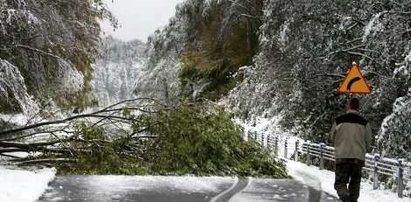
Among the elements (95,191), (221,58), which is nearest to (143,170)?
(95,191)

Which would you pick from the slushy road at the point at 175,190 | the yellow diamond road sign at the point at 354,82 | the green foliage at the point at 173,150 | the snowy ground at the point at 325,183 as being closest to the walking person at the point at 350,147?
the slushy road at the point at 175,190

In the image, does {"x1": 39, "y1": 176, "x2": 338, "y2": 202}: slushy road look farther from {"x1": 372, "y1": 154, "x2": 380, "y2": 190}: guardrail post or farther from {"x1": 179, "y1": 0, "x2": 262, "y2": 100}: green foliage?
{"x1": 179, "y1": 0, "x2": 262, "y2": 100}: green foliage

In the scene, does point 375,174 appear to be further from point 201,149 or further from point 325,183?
point 201,149

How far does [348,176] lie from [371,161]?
4098 mm

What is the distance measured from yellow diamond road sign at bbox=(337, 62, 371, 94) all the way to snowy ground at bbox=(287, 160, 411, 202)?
2288 millimetres

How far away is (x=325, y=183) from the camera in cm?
1483

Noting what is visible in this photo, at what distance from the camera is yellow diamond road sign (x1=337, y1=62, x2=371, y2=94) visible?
45.5 ft

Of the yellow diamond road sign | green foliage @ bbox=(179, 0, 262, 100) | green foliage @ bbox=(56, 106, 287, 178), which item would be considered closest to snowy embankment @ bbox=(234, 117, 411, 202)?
green foliage @ bbox=(56, 106, 287, 178)

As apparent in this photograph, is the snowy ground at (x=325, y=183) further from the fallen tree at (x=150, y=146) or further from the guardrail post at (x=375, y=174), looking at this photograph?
the fallen tree at (x=150, y=146)

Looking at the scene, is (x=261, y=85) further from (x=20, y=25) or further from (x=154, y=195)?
(x=154, y=195)

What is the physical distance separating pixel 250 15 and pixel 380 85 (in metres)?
17.1

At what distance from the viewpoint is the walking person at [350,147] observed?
10672mm

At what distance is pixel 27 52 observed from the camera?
1708 cm

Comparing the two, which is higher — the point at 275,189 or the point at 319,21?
the point at 319,21
